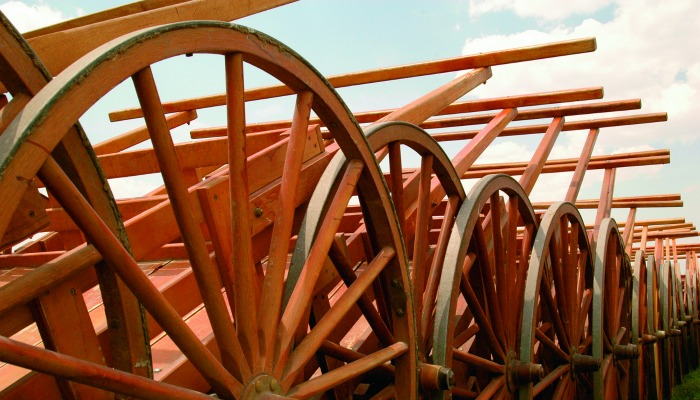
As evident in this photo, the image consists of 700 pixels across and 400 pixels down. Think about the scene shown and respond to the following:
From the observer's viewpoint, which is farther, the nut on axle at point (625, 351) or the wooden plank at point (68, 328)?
the nut on axle at point (625, 351)

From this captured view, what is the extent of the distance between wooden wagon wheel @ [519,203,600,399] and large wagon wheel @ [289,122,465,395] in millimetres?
957

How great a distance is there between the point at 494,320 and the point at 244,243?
2.28 meters

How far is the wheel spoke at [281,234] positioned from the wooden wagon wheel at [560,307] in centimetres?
240

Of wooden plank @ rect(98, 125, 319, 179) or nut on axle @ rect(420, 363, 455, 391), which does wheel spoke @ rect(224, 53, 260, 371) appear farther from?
wooden plank @ rect(98, 125, 319, 179)

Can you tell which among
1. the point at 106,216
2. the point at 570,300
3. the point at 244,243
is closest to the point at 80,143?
the point at 106,216

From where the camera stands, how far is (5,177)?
5.19 feet

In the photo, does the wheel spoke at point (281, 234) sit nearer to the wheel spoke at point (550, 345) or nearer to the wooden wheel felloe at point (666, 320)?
the wheel spoke at point (550, 345)

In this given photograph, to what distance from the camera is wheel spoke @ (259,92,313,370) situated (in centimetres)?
238

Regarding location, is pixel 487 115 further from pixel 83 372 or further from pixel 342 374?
pixel 83 372

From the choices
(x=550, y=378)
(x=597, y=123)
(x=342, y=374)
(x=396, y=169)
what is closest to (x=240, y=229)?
(x=342, y=374)

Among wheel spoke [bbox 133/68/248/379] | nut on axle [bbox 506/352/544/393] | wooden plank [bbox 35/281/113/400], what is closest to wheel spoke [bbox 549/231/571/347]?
nut on axle [bbox 506/352/544/393]

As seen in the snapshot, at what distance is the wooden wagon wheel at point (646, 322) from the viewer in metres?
8.18

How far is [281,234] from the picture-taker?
2.50m

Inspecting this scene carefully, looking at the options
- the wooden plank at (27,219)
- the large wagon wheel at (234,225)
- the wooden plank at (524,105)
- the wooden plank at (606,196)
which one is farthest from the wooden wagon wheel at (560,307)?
the wooden plank at (27,219)
